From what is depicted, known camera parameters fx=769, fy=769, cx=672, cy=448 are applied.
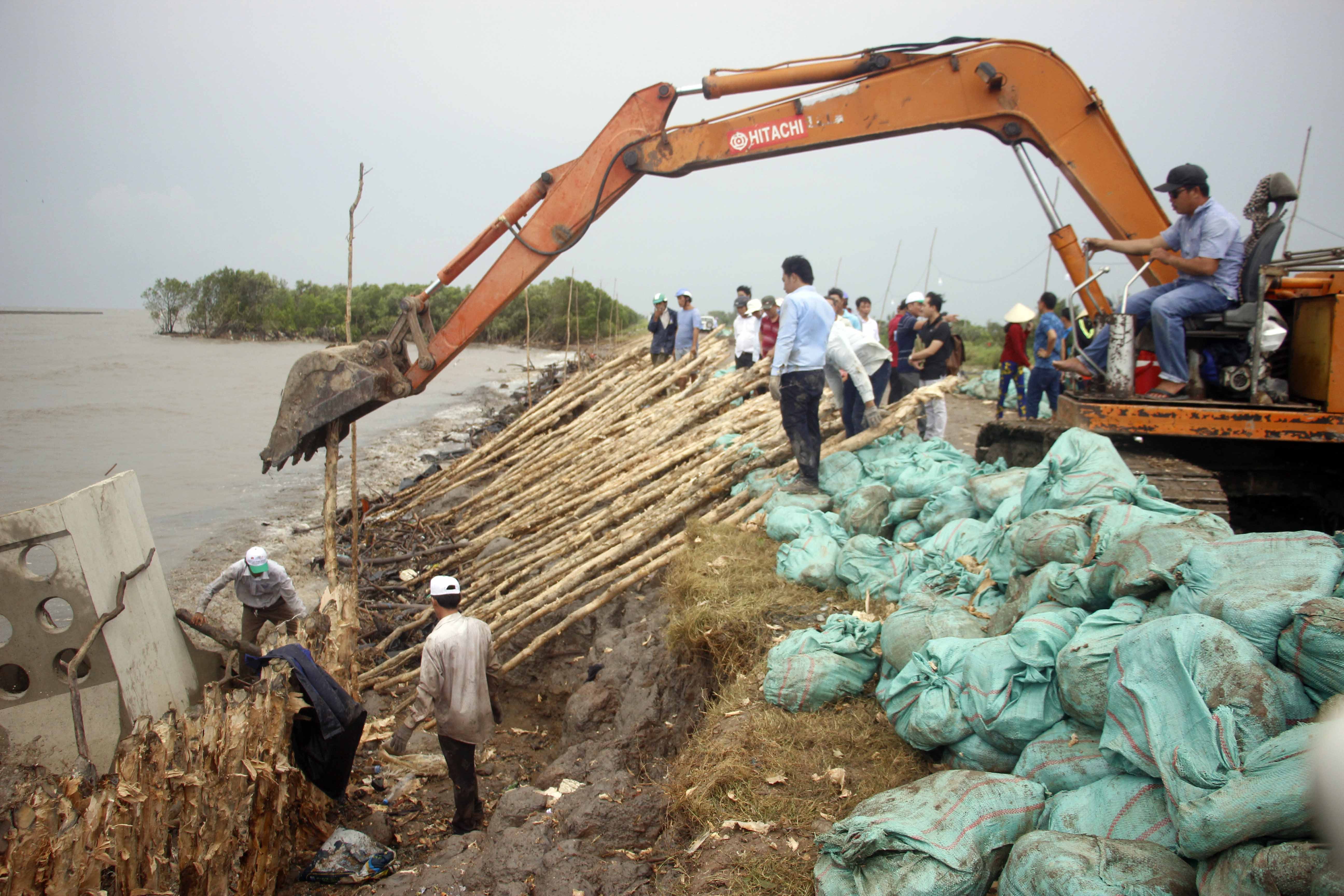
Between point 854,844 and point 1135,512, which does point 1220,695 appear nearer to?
point 854,844

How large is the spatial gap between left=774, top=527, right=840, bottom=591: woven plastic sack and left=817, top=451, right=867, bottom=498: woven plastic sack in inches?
38.4

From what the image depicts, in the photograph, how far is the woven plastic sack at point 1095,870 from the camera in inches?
77.1

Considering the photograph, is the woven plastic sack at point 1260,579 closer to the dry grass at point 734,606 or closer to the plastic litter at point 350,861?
the dry grass at point 734,606

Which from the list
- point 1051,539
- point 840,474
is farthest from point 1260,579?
point 840,474

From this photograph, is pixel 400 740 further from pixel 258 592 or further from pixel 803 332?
pixel 803 332

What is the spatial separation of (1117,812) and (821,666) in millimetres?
1475

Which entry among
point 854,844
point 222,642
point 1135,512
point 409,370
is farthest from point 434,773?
point 1135,512

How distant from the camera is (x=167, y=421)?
60.2 feet

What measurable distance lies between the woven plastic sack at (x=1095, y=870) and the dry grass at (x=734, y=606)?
2.11m

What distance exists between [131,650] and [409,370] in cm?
228

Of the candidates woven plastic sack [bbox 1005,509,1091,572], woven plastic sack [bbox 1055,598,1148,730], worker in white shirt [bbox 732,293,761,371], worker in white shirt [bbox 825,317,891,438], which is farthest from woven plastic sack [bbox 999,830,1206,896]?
worker in white shirt [bbox 732,293,761,371]

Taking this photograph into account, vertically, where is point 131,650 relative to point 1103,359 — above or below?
below

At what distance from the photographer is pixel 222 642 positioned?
4.84m

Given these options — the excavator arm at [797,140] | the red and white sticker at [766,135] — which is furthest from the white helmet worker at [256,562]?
the red and white sticker at [766,135]
